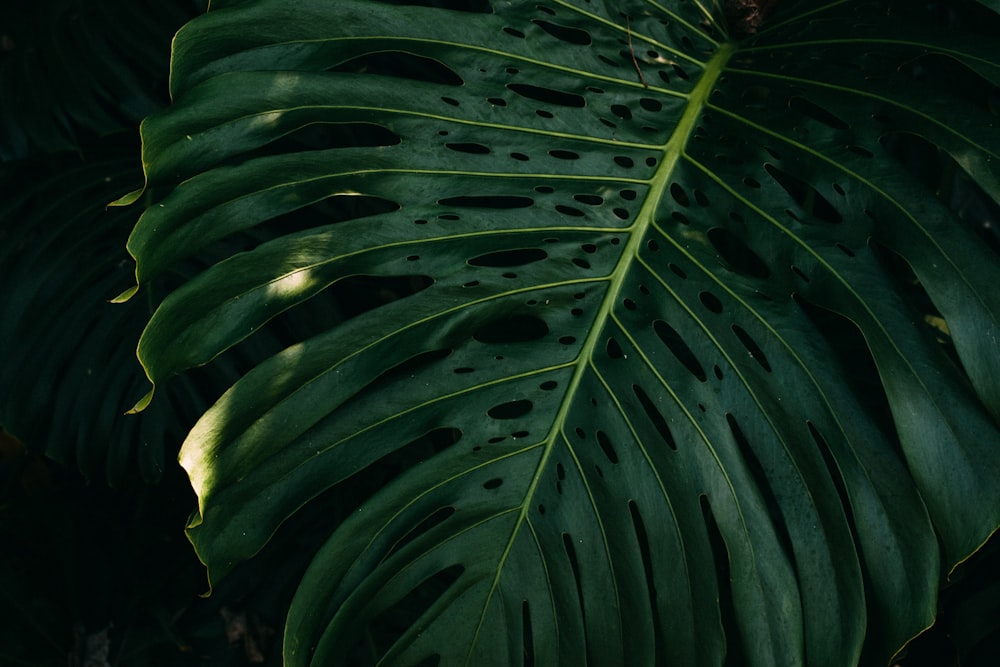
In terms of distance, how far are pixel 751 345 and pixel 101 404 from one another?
2.75 ft

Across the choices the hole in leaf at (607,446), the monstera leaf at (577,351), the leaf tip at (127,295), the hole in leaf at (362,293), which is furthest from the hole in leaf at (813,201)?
the leaf tip at (127,295)

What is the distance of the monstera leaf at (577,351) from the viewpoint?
77 centimetres

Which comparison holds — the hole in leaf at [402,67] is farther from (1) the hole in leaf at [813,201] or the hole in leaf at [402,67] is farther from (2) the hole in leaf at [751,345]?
(2) the hole in leaf at [751,345]

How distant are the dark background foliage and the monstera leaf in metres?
0.37

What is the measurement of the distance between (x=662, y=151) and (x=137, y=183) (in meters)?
0.84

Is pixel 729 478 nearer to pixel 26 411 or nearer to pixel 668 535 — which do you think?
pixel 668 535

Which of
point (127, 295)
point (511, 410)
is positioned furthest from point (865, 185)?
point (127, 295)

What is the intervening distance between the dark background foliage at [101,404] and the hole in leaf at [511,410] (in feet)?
1.18

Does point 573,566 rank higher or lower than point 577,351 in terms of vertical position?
lower

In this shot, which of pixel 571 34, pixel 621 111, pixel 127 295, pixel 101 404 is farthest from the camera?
pixel 101 404

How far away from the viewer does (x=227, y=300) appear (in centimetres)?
79

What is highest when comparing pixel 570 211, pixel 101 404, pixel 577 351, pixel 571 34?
pixel 571 34

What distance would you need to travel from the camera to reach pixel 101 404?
119cm

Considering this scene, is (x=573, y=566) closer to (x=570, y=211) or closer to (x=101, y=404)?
(x=570, y=211)
